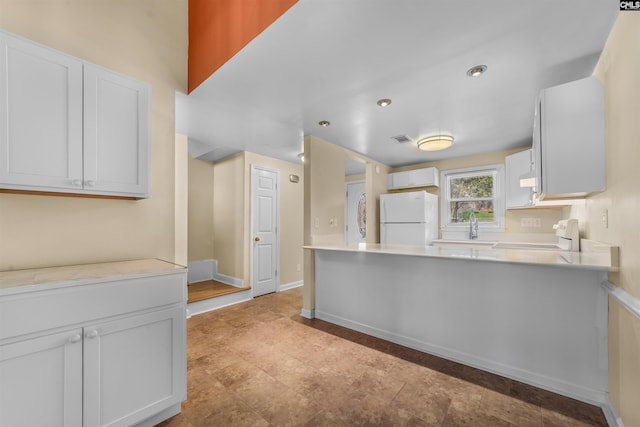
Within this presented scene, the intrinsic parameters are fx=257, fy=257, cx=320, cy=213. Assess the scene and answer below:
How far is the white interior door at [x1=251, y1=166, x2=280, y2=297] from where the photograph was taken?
13.6 feet

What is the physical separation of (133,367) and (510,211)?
4.91 meters

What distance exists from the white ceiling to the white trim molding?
4.87 ft

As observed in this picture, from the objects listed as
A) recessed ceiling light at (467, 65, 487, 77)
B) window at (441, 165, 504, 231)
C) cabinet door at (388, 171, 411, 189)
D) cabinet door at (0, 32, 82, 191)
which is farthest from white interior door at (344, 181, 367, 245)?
cabinet door at (0, 32, 82, 191)

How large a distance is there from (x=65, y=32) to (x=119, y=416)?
7.81ft

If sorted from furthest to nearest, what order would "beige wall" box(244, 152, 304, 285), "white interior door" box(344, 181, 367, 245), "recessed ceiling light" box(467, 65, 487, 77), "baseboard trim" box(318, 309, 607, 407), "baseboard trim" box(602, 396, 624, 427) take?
"white interior door" box(344, 181, 367, 245) → "beige wall" box(244, 152, 304, 285) → "recessed ceiling light" box(467, 65, 487, 77) → "baseboard trim" box(318, 309, 607, 407) → "baseboard trim" box(602, 396, 624, 427)

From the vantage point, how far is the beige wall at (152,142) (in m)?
1.56

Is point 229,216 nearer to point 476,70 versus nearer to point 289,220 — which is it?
point 289,220

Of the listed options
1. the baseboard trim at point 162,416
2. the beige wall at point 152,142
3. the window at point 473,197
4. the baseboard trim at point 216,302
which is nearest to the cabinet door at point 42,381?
the baseboard trim at point 162,416

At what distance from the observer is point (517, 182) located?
11.6 feet

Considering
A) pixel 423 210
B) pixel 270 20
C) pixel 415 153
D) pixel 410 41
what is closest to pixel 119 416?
pixel 270 20

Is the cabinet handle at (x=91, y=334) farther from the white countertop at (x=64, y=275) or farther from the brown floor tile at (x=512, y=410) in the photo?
the brown floor tile at (x=512, y=410)

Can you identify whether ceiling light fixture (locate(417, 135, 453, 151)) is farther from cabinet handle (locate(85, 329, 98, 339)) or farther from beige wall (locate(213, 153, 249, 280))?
cabinet handle (locate(85, 329, 98, 339))

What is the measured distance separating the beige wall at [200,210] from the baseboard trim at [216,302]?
118 centimetres

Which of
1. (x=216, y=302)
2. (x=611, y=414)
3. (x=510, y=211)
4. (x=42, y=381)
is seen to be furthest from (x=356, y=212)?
(x=42, y=381)
